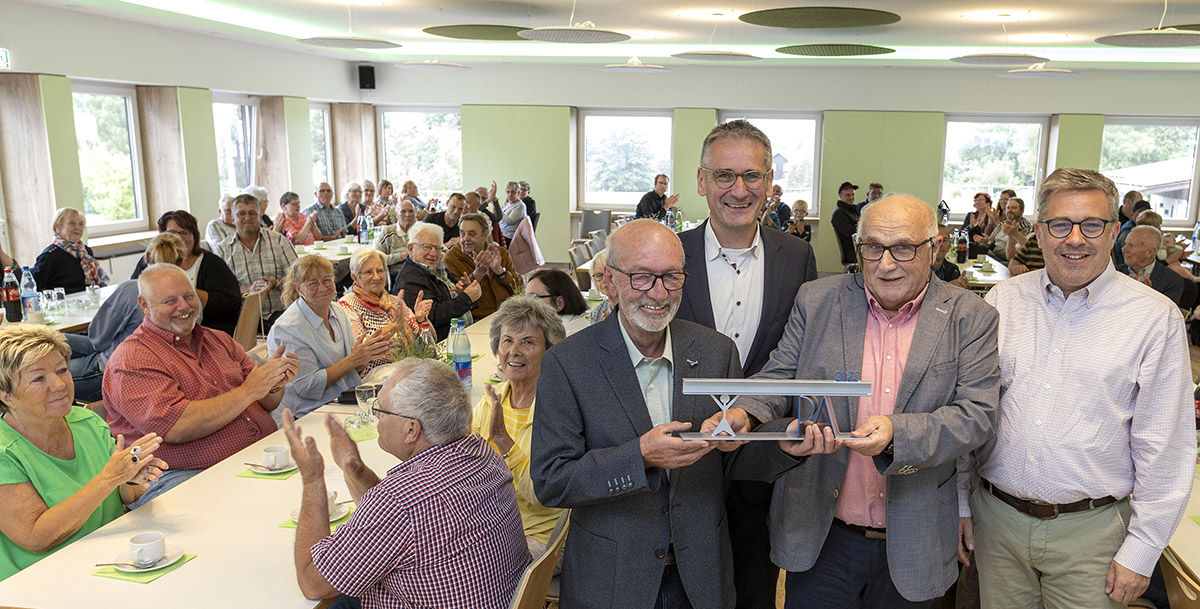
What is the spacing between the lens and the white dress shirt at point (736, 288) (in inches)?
105

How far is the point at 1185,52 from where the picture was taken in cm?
1273

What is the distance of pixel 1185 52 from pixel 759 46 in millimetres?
6400

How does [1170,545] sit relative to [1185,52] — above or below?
below

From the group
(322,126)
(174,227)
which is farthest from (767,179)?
(322,126)

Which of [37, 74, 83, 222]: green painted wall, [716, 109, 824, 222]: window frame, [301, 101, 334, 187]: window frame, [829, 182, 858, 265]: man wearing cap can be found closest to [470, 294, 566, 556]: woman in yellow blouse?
[37, 74, 83, 222]: green painted wall

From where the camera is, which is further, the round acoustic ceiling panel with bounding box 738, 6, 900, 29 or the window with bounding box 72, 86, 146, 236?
the window with bounding box 72, 86, 146, 236

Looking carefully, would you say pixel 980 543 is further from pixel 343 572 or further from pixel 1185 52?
pixel 1185 52

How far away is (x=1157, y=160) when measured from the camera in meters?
14.3

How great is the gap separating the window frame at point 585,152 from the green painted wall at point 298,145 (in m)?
4.65

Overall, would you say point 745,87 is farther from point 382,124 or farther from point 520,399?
point 520,399

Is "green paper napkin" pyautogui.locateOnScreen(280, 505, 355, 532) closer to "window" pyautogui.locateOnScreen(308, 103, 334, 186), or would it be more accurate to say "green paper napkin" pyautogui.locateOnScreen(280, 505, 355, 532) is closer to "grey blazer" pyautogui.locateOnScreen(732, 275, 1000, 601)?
"grey blazer" pyautogui.locateOnScreen(732, 275, 1000, 601)

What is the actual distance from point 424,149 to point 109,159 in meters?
6.26

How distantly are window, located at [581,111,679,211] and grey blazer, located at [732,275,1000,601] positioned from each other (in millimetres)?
13211

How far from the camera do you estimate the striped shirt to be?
7296 mm
